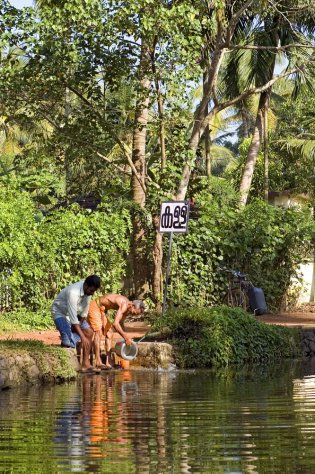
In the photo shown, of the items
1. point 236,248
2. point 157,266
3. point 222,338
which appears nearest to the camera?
point 222,338

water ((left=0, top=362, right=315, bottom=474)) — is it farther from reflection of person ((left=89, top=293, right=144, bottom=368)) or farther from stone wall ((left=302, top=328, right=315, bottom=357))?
stone wall ((left=302, top=328, right=315, bottom=357))

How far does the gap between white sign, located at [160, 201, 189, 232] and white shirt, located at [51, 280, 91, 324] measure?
141 inches

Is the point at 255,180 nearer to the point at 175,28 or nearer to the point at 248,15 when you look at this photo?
the point at 248,15

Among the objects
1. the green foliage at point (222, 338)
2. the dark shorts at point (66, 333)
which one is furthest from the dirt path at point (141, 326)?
the dark shorts at point (66, 333)

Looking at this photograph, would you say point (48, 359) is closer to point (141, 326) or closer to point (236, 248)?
point (141, 326)

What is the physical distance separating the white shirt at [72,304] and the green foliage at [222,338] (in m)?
2.17

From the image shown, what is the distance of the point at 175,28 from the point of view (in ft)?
77.0

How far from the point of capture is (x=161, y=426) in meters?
10.4

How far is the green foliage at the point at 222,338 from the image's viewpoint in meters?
18.7

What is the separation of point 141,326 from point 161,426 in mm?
13819

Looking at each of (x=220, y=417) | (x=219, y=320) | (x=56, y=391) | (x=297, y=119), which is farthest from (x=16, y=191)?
(x=297, y=119)

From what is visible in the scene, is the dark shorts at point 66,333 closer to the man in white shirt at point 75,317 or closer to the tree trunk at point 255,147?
the man in white shirt at point 75,317

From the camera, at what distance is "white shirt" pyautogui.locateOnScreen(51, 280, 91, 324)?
16.6 m

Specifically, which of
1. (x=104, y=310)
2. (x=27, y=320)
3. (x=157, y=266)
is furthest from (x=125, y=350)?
(x=157, y=266)
